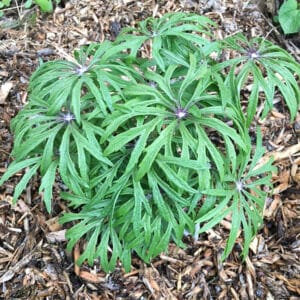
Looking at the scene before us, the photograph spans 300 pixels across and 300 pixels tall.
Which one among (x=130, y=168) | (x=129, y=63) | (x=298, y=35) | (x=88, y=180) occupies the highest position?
(x=129, y=63)

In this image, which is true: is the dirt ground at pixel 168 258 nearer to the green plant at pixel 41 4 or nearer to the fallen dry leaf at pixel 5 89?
the fallen dry leaf at pixel 5 89

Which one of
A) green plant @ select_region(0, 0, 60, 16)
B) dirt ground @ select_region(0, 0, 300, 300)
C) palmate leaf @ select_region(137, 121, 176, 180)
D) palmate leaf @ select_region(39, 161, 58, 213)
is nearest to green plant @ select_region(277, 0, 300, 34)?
dirt ground @ select_region(0, 0, 300, 300)

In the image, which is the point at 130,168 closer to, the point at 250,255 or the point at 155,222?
the point at 155,222

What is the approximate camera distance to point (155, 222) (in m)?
2.41

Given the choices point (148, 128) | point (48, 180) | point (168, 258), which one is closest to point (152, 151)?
point (148, 128)

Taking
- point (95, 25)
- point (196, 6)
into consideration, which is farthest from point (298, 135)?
point (95, 25)

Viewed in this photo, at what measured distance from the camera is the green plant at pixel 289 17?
3.82 meters

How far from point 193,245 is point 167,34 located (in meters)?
1.40

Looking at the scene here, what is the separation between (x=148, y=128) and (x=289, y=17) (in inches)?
90.8

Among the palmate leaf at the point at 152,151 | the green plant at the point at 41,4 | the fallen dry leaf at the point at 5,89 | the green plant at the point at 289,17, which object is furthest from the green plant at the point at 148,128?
the green plant at the point at 41,4

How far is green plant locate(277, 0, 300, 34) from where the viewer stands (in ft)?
12.5

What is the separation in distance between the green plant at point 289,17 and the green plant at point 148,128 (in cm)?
158

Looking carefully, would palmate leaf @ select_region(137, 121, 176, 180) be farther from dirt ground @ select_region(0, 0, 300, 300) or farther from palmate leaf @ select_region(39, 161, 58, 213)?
dirt ground @ select_region(0, 0, 300, 300)

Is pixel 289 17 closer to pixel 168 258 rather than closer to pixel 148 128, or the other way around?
pixel 168 258
